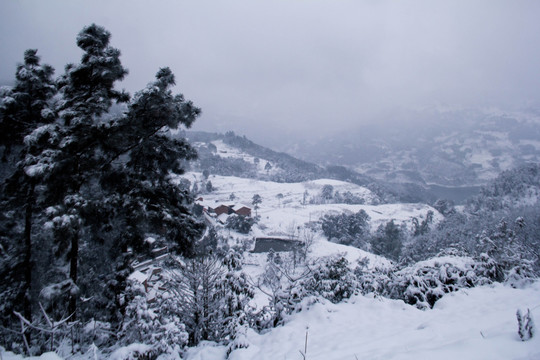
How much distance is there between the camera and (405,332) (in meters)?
4.54

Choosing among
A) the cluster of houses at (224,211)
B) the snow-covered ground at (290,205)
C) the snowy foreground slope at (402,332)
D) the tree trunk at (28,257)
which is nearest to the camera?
the snowy foreground slope at (402,332)

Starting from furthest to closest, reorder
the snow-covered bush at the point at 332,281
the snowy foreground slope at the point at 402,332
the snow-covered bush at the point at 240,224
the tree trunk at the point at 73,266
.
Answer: the snow-covered bush at the point at 240,224 → the snow-covered bush at the point at 332,281 → the tree trunk at the point at 73,266 → the snowy foreground slope at the point at 402,332

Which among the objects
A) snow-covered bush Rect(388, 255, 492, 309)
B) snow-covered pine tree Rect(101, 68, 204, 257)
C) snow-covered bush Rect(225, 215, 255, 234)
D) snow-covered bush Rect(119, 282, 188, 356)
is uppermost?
snow-covered pine tree Rect(101, 68, 204, 257)

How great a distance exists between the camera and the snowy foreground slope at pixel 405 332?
304cm

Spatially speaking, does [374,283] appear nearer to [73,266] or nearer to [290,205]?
[73,266]

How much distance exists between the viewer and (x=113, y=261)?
6824mm

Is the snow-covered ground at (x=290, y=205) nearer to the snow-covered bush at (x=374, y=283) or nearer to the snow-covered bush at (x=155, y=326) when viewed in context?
the snow-covered bush at (x=374, y=283)

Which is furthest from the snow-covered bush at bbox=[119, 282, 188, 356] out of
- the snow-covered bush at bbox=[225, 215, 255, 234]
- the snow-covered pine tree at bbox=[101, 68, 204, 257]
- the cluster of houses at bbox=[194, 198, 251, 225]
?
the cluster of houses at bbox=[194, 198, 251, 225]

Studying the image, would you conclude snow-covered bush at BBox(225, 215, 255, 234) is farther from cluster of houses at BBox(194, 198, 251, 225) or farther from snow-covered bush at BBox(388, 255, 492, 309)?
snow-covered bush at BBox(388, 255, 492, 309)

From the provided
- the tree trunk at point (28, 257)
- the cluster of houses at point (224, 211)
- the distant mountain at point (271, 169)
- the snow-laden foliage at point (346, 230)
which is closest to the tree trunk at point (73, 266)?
the tree trunk at point (28, 257)

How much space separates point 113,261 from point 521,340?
8.00 meters

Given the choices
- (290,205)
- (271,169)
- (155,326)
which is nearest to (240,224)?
(290,205)

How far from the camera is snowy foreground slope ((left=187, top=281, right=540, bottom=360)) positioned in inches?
120

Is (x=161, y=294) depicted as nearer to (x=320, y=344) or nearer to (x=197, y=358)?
(x=197, y=358)
